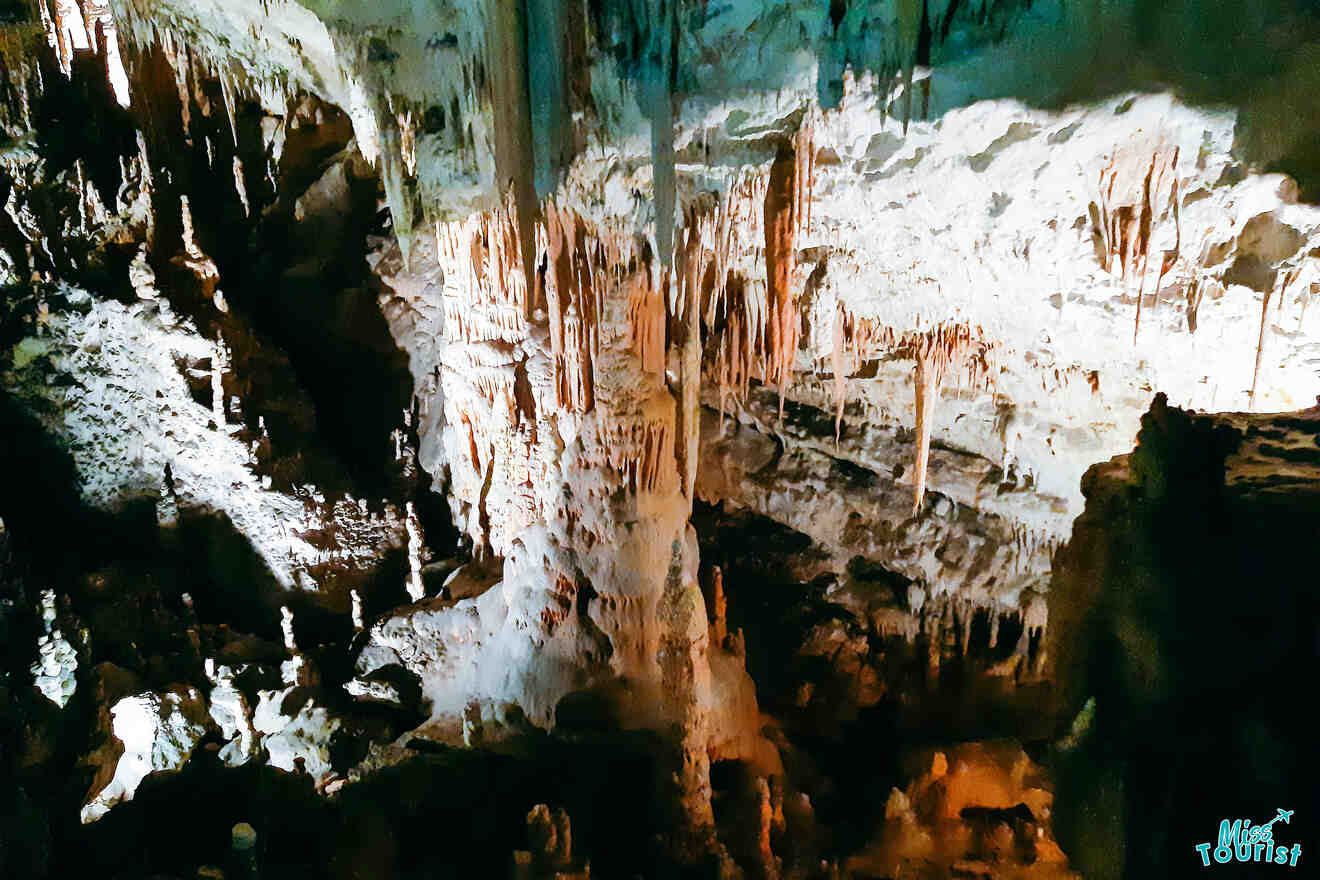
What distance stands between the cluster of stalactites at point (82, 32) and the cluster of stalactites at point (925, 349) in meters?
7.75

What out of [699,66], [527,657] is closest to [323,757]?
[527,657]

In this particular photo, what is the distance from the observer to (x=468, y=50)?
15.5 ft

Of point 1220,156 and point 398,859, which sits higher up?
point 1220,156

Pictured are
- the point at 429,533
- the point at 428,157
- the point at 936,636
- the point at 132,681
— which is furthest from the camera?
the point at 429,533

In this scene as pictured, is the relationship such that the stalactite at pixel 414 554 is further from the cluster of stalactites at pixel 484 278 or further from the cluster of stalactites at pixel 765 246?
the cluster of stalactites at pixel 765 246

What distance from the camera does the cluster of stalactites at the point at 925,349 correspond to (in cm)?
539

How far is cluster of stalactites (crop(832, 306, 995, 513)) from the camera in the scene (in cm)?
539

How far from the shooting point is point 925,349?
5629mm

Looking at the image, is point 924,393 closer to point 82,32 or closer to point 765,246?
point 765,246

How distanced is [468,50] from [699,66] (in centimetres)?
174

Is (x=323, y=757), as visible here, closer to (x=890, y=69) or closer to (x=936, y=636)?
(x=936, y=636)

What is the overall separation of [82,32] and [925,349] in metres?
9.03

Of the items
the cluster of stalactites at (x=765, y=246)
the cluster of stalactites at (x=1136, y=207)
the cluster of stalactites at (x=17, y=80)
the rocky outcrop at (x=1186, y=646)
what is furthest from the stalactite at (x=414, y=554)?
the cluster of stalactites at (x=1136, y=207)

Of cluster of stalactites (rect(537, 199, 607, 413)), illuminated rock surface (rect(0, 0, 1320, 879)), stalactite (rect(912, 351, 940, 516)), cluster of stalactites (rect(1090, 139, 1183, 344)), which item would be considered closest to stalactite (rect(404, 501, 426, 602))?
illuminated rock surface (rect(0, 0, 1320, 879))
